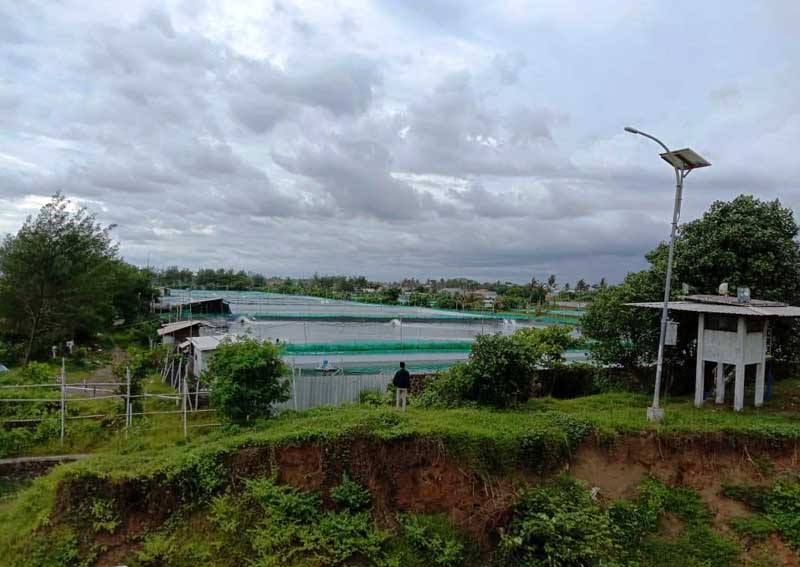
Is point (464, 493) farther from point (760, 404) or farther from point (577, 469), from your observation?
point (760, 404)

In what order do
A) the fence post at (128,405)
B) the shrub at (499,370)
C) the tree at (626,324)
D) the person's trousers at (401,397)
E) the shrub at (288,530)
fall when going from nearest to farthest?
1. the shrub at (288,530)
2. the shrub at (499,370)
3. the fence post at (128,405)
4. the person's trousers at (401,397)
5. the tree at (626,324)

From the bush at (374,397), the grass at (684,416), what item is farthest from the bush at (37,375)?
the grass at (684,416)

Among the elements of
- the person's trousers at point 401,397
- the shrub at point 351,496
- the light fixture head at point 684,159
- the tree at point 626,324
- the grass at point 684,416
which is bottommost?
the shrub at point 351,496

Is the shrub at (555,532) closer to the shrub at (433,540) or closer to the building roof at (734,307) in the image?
the shrub at (433,540)

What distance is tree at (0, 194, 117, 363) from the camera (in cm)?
2228

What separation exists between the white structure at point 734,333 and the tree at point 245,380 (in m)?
8.59

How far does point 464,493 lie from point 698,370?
6.42m

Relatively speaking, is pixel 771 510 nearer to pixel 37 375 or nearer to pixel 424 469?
pixel 424 469

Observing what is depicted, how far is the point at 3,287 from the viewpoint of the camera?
22.7 metres

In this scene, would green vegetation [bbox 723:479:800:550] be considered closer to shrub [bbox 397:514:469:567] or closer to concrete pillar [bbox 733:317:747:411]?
concrete pillar [bbox 733:317:747:411]

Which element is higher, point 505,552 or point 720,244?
point 720,244

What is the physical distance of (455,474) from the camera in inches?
353

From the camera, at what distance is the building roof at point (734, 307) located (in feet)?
34.0

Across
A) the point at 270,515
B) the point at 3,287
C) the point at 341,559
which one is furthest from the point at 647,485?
the point at 3,287
